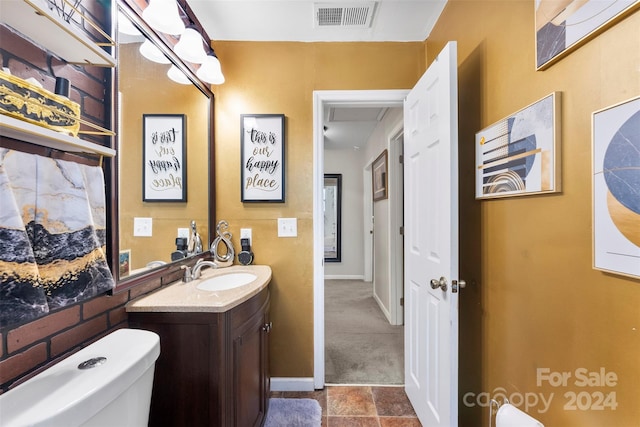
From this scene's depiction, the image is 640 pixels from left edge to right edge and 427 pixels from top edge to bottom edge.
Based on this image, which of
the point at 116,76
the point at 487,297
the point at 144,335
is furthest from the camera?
the point at 487,297

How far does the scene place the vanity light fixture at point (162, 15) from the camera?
1.18m

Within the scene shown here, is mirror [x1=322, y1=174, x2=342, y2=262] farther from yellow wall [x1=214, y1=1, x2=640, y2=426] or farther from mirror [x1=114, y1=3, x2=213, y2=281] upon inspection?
mirror [x1=114, y1=3, x2=213, y2=281]

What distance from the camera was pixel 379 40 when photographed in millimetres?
1900

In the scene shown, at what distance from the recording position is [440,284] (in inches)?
48.7

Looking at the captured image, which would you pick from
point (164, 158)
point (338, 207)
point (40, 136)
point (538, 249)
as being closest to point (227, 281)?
point (164, 158)

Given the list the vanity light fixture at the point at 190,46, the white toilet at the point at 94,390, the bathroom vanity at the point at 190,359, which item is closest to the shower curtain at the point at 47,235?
the white toilet at the point at 94,390

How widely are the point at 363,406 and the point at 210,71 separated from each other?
2.41 metres

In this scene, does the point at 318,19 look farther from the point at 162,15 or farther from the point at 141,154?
the point at 141,154

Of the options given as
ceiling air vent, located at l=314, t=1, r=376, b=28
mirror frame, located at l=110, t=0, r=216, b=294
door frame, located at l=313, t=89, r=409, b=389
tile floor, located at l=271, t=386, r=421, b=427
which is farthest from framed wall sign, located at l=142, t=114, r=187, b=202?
tile floor, located at l=271, t=386, r=421, b=427

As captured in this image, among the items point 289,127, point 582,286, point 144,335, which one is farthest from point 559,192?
point 289,127

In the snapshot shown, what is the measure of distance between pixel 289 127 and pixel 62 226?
145 centimetres

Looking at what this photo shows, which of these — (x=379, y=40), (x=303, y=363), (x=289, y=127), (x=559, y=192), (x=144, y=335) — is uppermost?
(x=379, y=40)

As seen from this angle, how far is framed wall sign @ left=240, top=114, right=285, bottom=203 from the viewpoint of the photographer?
189cm

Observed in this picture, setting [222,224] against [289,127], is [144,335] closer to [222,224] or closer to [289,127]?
[222,224]
